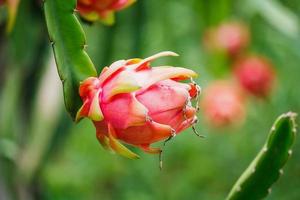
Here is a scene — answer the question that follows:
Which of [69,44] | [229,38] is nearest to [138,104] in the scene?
[69,44]

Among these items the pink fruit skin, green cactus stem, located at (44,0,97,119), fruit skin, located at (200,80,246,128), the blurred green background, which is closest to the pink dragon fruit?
green cactus stem, located at (44,0,97,119)

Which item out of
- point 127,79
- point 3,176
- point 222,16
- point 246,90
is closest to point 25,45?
point 3,176

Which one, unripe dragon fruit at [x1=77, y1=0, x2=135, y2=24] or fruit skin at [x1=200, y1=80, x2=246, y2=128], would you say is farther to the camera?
fruit skin at [x1=200, y1=80, x2=246, y2=128]

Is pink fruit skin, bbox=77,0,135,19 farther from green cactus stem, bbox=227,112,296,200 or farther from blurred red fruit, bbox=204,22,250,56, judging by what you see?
blurred red fruit, bbox=204,22,250,56

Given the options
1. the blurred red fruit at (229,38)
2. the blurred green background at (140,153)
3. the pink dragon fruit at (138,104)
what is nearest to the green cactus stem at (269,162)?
the pink dragon fruit at (138,104)

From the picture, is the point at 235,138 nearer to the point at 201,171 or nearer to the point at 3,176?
the point at 201,171

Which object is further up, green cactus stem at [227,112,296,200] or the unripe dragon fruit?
the unripe dragon fruit
